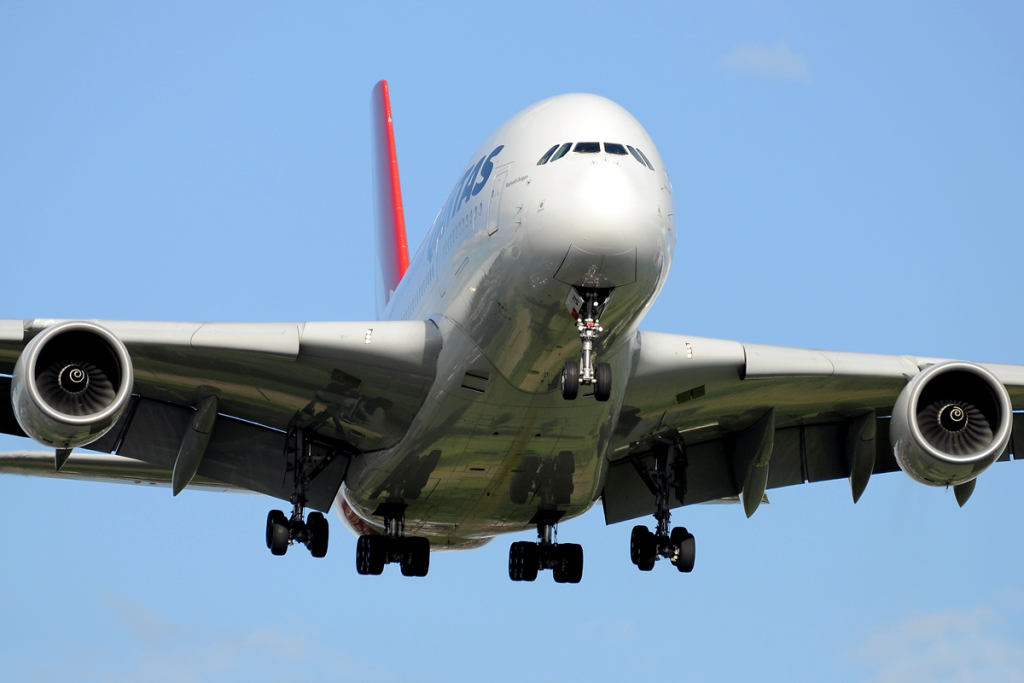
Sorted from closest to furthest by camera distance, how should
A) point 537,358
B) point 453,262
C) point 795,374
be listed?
point 537,358 → point 453,262 → point 795,374

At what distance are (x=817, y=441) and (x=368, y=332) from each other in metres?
8.64

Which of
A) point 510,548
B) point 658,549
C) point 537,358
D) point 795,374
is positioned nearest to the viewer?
point 537,358

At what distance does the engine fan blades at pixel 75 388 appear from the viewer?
688 inches

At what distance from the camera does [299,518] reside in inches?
851

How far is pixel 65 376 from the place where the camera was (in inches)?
693

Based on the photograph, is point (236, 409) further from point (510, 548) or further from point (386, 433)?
point (510, 548)

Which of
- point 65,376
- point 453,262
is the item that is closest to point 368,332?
point 453,262

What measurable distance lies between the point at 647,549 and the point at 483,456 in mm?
4469

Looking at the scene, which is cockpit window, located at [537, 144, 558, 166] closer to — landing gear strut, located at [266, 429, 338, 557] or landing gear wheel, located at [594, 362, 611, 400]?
landing gear wheel, located at [594, 362, 611, 400]

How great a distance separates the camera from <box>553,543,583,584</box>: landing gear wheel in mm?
24172

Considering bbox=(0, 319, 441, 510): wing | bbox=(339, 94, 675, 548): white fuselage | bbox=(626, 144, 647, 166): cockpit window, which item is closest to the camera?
bbox=(339, 94, 675, 548): white fuselage

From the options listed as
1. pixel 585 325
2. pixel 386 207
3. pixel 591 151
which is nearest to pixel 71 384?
pixel 585 325

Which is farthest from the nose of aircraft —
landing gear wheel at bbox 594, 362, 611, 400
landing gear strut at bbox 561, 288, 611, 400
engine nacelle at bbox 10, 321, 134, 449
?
engine nacelle at bbox 10, 321, 134, 449

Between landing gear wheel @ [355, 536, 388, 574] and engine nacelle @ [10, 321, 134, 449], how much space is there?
703 cm
